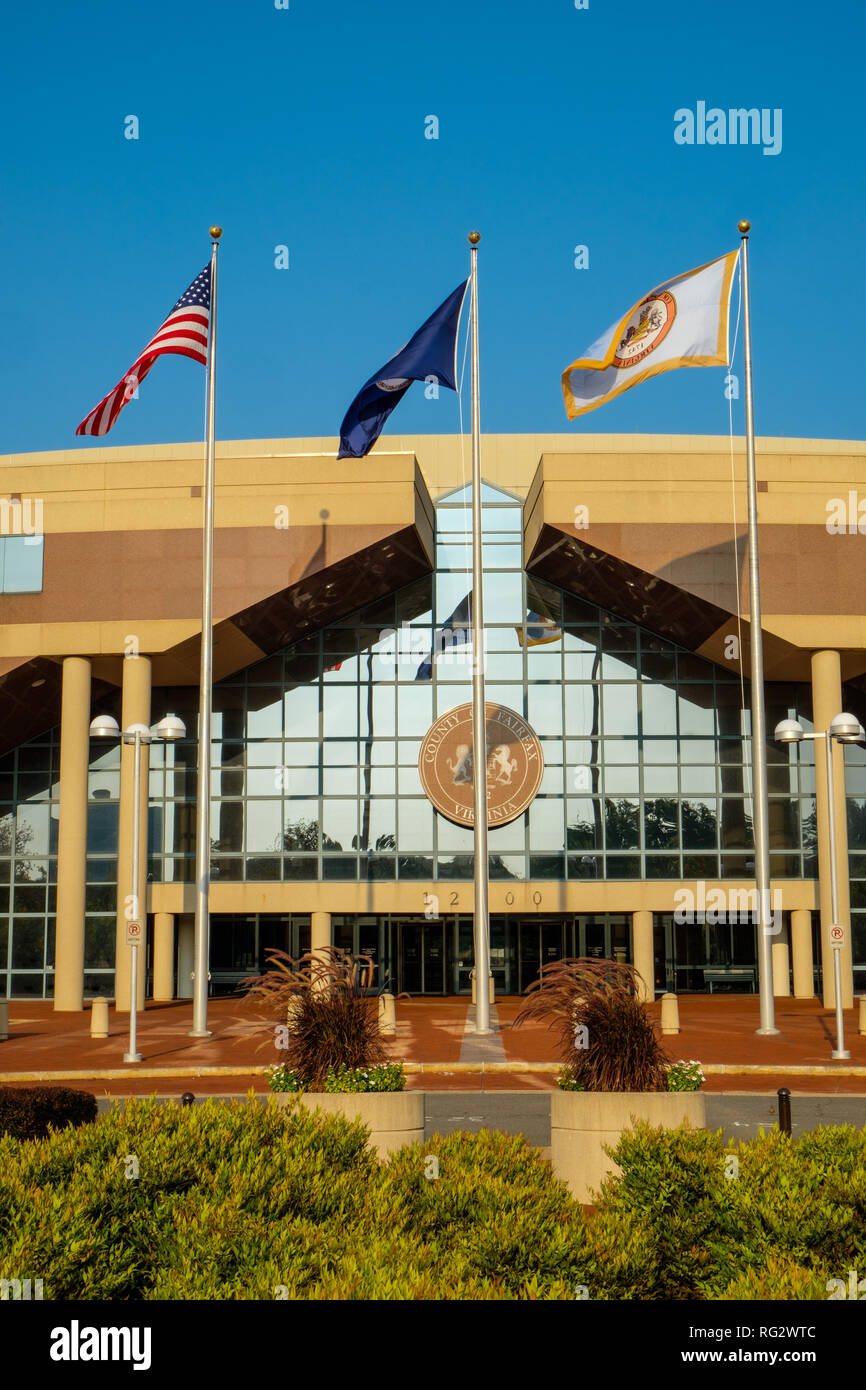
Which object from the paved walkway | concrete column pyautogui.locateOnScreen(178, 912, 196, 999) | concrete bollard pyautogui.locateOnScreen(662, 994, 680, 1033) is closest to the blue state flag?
the paved walkway

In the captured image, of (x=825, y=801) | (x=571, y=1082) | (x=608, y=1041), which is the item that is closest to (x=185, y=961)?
(x=825, y=801)

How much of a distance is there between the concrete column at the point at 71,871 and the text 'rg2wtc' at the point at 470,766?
30.3ft

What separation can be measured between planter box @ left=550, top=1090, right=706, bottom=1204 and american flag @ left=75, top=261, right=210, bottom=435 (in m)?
18.7

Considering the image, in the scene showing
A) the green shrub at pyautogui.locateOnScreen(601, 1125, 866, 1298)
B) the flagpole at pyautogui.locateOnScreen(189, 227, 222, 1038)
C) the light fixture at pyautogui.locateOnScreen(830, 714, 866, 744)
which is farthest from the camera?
the flagpole at pyautogui.locateOnScreen(189, 227, 222, 1038)

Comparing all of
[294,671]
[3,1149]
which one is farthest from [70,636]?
[3,1149]

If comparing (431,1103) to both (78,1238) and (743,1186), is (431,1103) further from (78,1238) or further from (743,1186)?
(78,1238)

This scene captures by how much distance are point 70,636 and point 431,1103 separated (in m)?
19.0

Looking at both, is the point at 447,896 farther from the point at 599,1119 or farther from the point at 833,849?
the point at 599,1119

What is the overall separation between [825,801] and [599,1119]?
21.8m

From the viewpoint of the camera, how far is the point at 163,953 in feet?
119

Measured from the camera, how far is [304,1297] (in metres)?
5.45

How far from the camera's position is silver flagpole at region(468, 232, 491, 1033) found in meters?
25.3

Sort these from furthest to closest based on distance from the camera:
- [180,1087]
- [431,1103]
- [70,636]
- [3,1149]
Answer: [70,636]
[180,1087]
[431,1103]
[3,1149]

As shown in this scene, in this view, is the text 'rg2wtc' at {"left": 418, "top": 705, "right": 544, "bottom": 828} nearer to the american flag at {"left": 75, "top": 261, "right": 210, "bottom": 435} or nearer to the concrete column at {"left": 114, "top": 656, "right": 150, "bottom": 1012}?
the concrete column at {"left": 114, "top": 656, "right": 150, "bottom": 1012}
